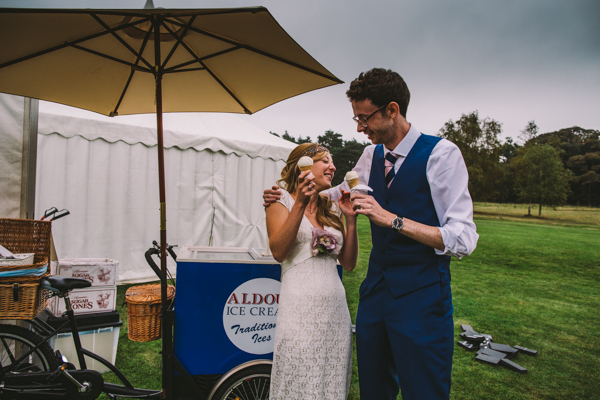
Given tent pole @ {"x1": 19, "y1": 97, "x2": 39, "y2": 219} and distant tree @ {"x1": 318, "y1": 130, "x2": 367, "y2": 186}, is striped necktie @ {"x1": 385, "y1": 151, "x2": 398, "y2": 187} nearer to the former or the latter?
tent pole @ {"x1": 19, "y1": 97, "x2": 39, "y2": 219}

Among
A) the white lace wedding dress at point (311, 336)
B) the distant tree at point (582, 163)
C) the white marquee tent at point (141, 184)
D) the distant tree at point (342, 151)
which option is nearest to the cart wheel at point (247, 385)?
the white lace wedding dress at point (311, 336)

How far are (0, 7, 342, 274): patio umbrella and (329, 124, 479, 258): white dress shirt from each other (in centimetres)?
110

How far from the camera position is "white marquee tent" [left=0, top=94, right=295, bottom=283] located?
5707mm

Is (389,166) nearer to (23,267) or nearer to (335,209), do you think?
(335,209)

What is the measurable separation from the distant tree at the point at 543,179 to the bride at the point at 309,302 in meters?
41.4

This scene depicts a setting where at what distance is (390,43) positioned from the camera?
11117mm

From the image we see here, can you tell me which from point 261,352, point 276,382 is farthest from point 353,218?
point 261,352

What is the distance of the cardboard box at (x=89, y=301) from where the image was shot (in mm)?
3139

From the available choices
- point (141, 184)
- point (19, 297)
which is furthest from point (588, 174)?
point (19, 297)

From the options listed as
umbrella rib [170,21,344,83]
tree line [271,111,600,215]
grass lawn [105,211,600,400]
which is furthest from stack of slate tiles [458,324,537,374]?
tree line [271,111,600,215]

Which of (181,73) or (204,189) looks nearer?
(181,73)

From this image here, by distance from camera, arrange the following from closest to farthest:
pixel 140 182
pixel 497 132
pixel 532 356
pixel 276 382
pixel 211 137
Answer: pixel 276 382 → pixel 532 356 → pixel 140 182 → pixel 211 137 → pixel 497 132

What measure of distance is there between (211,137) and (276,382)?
570cm

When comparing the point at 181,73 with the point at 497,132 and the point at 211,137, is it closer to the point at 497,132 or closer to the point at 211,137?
the point at 211,137
